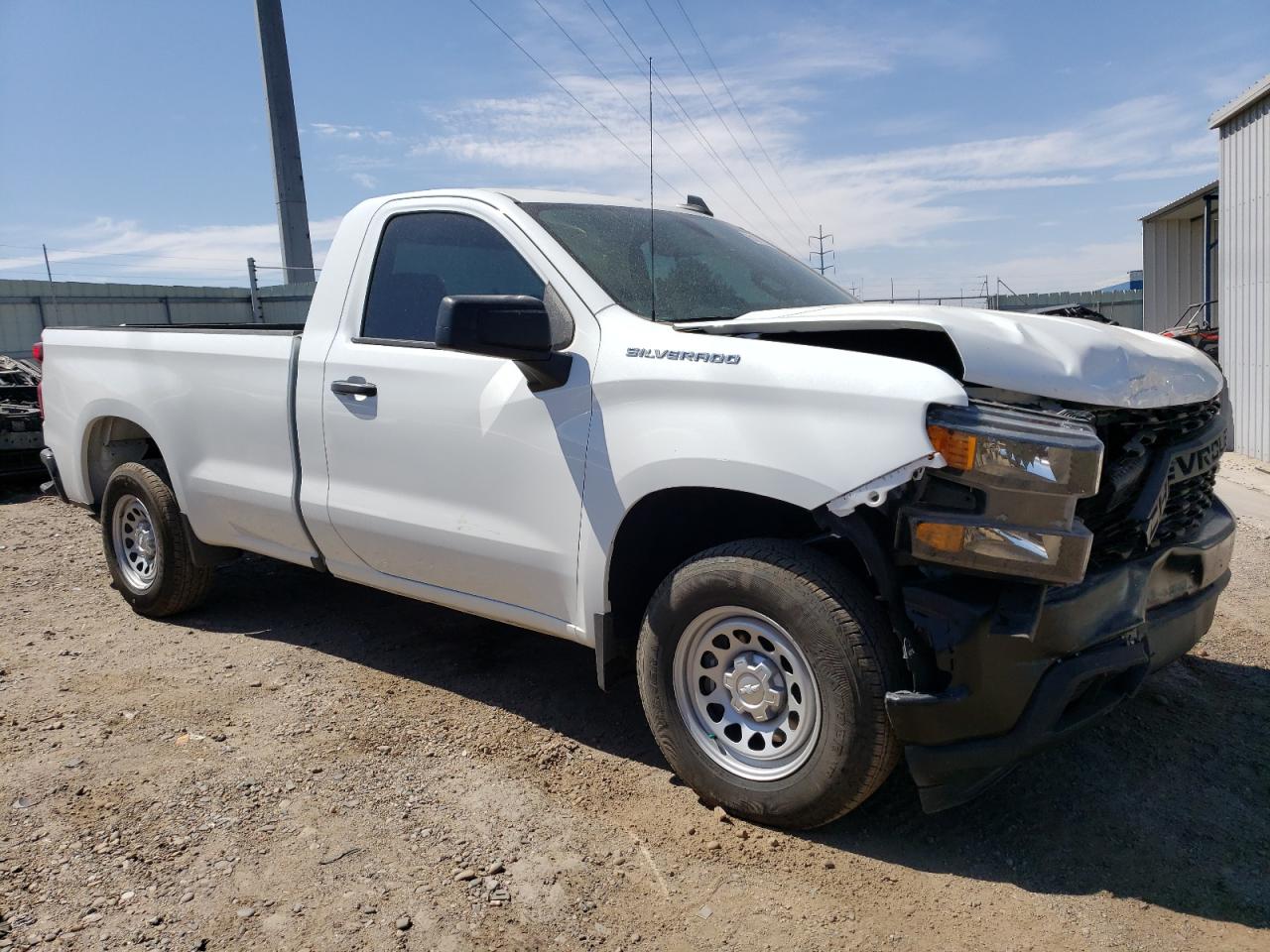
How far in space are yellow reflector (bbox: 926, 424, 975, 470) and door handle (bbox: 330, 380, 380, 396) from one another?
2190 millimetres

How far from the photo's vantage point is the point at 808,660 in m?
2.97

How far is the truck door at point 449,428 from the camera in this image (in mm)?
3541

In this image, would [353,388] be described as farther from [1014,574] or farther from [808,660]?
[1014,574]

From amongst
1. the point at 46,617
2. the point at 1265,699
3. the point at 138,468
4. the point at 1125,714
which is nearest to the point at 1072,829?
the point at 1125,714

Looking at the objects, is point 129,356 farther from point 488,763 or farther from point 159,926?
point 159,926

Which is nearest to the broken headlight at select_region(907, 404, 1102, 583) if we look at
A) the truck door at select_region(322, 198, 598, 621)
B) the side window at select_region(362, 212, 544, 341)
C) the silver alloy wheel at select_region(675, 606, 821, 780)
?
the silver alloy wheel at select_region(675, 606, 821, 780)

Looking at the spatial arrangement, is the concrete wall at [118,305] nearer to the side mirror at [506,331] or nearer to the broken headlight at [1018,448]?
the side mirror at [506,331]

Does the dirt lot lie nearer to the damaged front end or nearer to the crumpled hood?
the damaged front end

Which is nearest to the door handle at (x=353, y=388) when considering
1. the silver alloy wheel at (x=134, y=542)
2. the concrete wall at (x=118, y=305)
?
the silver alloy wheel at (x=134, y=542)

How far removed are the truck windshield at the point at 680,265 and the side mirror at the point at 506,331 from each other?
337 mm

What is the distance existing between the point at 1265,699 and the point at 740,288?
2.58 metres

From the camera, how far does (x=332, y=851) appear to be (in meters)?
3.12

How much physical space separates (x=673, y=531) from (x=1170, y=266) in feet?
68.7

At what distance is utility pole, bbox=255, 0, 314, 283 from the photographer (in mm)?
23844
